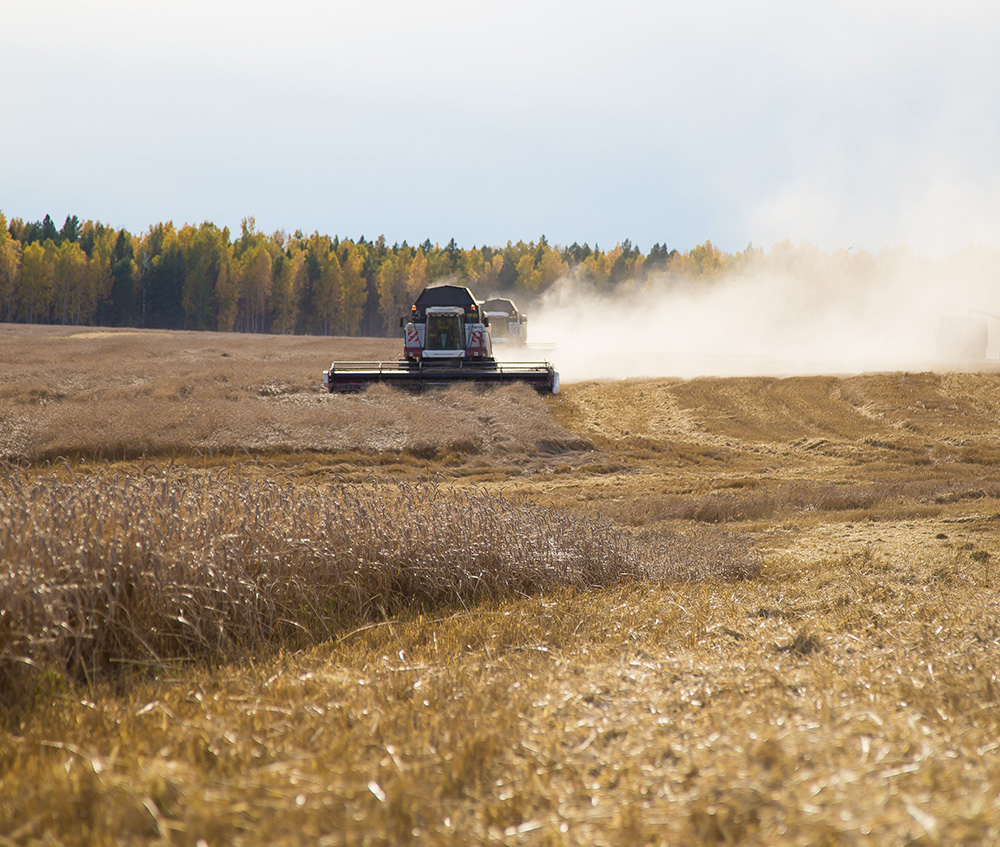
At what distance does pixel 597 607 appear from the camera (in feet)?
18.0

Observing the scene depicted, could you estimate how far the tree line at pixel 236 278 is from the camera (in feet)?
293

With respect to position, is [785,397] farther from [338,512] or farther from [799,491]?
[338,512]

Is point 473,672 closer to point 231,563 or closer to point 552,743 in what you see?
point 552,743

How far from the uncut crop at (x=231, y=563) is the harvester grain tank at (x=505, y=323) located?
119 feet

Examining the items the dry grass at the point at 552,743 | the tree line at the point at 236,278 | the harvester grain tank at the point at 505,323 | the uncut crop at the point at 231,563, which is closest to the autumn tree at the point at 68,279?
the tree line at the point at 236,278

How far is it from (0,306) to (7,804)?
10242cm

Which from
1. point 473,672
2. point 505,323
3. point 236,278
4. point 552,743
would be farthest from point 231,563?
point 236,278

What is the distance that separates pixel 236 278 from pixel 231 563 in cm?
9517

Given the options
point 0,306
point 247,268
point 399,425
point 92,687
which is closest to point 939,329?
point 399,425

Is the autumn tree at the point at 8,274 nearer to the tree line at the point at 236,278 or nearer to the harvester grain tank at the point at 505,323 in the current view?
the tree line at the point at 236,278

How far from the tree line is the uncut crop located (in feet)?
298

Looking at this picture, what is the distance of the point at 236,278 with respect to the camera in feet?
306

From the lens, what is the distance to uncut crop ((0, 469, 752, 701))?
407 cm

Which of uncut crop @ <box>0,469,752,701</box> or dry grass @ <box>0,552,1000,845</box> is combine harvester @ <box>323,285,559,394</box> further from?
dry grass @ <box>0,552,1000,845</box>
